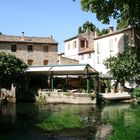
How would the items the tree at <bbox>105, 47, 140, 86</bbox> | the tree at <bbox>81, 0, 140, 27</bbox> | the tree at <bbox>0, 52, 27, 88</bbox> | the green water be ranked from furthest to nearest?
the tree at <bbox>105, 47, 140, 86</bbox> → the tree at <bbox>0, 52, 27, 88</bbox> → the tree at <bbox>81, 0, 140, 27</bbox> → the green water

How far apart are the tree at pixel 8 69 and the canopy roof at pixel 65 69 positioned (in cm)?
400

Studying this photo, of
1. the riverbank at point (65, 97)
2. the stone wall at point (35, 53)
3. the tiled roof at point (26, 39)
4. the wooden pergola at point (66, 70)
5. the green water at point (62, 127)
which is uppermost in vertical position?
the tiled roof at point (26, 39)

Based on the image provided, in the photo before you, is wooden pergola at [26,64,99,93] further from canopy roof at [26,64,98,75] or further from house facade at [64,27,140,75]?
house facade at [64,27,140,75]

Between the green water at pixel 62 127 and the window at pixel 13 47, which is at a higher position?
the window at pixel 13 47

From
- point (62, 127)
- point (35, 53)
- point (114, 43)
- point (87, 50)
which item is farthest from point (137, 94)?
point (35, 53)

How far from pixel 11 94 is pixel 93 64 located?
19542mm

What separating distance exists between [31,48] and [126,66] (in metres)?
21.8

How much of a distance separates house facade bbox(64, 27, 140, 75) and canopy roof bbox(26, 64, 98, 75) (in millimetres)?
A: 4094

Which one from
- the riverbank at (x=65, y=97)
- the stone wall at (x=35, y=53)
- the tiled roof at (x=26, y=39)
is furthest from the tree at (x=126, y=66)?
the tiled roof at (x=26, y=39)

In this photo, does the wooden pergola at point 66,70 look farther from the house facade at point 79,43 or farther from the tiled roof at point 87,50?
the house facade at point 79,43

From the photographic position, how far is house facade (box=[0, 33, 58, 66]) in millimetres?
64125

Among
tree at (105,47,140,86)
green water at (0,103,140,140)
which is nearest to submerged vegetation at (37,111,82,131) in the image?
green water at (0,103,140,140)

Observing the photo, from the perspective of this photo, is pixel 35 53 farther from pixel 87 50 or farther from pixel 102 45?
pixel 102 45

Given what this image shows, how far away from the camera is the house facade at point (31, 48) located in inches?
2525
